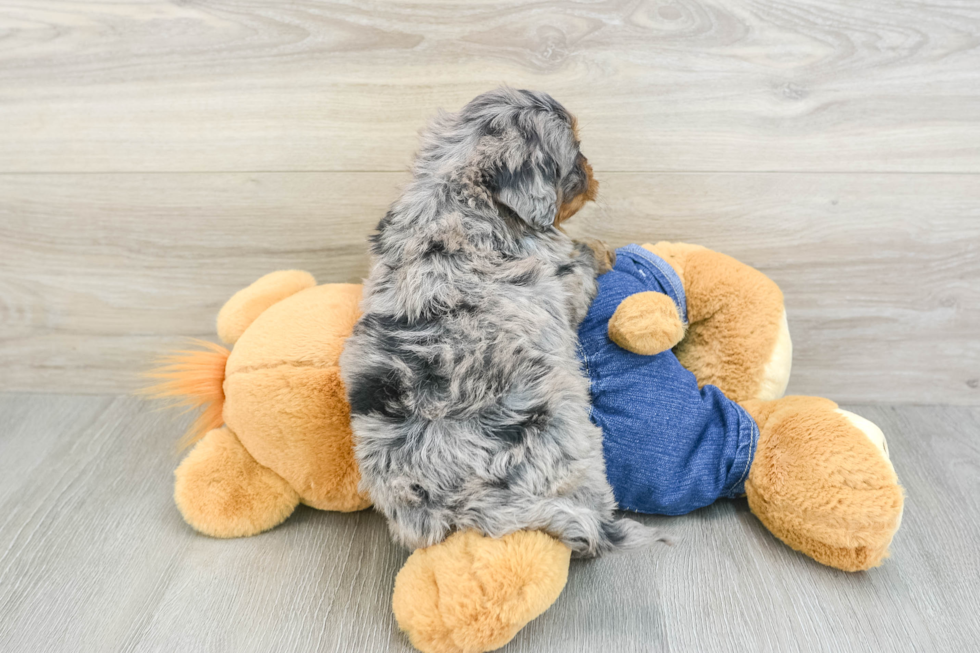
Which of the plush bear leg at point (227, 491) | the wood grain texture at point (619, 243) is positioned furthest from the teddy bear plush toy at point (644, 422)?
the wood grain texture at point (619, 243)

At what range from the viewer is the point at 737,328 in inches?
36.6

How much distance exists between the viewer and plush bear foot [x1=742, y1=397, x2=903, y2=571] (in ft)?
2.52

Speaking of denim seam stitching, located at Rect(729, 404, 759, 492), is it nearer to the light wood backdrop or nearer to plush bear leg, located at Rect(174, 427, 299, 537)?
the light wood backdrop

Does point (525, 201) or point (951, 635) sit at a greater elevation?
point (525, 201)

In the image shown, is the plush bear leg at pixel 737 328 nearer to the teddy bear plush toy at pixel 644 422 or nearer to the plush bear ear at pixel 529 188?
the teddy bear plush toy at pixel 644 422

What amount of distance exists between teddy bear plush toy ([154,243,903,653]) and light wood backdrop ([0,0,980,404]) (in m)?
0.18

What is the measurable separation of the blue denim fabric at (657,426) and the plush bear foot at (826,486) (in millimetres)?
37

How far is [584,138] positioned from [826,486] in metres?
0.58

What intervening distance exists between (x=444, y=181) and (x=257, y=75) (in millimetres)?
443

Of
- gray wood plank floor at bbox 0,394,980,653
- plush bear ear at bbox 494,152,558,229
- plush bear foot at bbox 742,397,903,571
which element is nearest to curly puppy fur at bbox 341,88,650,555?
plush bear ear at bbox 494,152,558,229

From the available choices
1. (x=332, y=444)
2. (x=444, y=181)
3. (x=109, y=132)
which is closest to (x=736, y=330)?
(x=444, y=181)

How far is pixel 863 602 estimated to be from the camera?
2.53 ft

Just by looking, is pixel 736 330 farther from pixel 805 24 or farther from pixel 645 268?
pixel 805 24

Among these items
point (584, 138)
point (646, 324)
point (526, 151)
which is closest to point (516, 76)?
point (584, 138)
